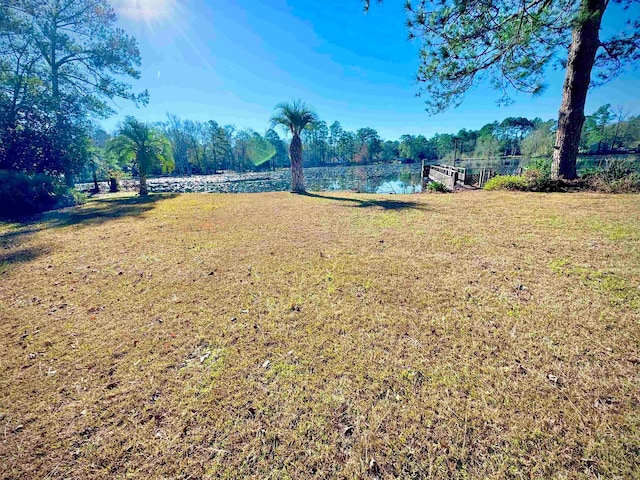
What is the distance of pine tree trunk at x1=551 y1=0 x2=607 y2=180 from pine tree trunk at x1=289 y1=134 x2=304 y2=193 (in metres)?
11.9

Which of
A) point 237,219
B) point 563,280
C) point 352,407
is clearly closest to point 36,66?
point 237,219

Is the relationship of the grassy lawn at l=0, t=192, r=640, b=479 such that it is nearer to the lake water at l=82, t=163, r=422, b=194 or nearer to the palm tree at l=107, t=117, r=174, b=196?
the palm tree at l=107, t=117, r=174, b=196

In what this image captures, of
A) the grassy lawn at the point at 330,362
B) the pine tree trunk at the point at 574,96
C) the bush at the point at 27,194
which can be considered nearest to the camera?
the grassy lawn at the point at 330,362

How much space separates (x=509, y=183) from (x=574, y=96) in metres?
3.28

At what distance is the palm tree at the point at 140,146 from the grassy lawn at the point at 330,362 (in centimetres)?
1407

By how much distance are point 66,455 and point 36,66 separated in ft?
76.0

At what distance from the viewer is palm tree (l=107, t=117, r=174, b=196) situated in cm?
1588

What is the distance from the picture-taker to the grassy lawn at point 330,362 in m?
1.54

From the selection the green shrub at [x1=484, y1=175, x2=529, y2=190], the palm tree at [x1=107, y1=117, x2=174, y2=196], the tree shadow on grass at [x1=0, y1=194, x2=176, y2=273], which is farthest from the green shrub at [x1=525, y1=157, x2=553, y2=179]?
the palm tree at [x1=107, y1=117, x2=174, y2=196]

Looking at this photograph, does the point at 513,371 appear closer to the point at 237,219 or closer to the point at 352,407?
the point at 352,407

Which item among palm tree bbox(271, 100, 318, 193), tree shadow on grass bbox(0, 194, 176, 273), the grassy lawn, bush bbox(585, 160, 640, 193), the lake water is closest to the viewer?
the grassy lawn

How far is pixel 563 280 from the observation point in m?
Answer: 3.39

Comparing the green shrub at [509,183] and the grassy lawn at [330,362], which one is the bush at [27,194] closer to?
the grassy lawn at [330,362]

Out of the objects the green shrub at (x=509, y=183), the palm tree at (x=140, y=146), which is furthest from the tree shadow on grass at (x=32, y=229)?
the green shrub at (x=509, y=183)
